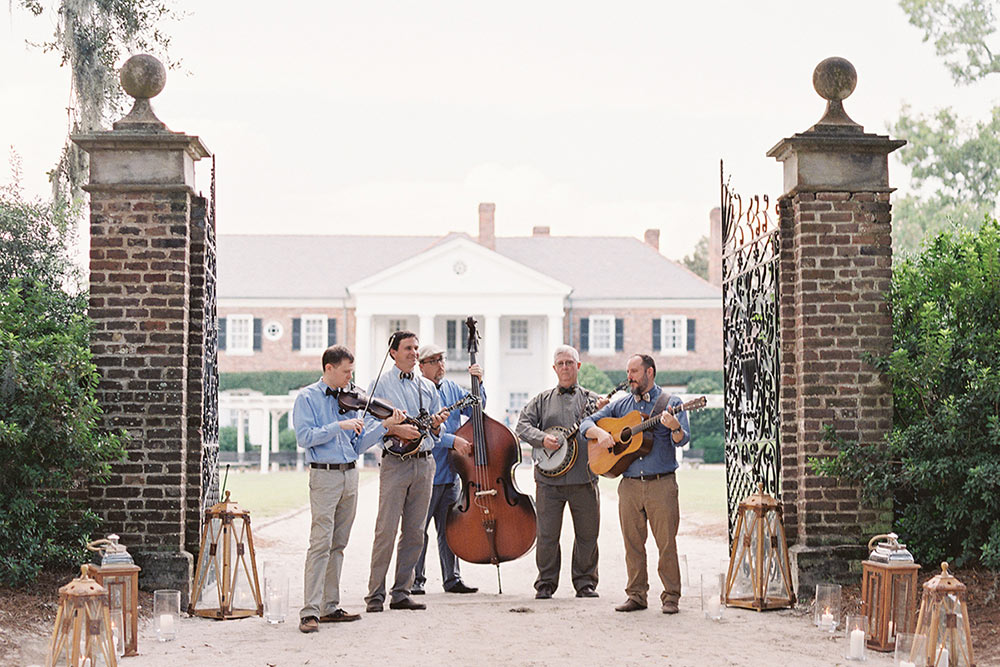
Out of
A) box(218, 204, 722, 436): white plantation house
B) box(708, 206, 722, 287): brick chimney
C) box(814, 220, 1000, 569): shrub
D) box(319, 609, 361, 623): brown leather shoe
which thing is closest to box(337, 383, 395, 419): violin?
box(319, 609, 361, 623): brown leather shoe

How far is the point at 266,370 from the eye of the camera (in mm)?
43312

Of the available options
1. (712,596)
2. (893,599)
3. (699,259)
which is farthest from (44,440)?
(699,259)

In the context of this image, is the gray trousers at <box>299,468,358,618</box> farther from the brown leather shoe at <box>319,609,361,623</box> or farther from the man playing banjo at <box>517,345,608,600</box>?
the man playing banjo at <box>517,345,608,600</box>

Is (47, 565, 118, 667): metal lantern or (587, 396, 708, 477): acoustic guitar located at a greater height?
(587, 396, 708, 477): acoustic guitar

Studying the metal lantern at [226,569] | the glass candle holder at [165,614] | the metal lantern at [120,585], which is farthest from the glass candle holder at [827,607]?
the metal lantern at [120,585]

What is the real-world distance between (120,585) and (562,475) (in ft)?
9.81

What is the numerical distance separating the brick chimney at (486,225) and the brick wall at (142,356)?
3872cm

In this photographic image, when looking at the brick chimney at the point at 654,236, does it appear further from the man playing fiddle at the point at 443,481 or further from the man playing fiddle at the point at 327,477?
the man playing fiddle at the point at 327,477

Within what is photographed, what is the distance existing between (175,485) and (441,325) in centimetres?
3598

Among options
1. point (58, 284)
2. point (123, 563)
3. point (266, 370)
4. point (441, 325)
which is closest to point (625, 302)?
point (441, 325)

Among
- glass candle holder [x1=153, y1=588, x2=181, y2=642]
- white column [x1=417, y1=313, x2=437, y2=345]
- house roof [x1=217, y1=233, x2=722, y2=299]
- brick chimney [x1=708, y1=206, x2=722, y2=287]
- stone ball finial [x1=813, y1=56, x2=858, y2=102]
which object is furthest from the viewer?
brick chimney [x1=708, y1=206, x2=722, y2=287]

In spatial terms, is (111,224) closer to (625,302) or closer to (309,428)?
(309,428)

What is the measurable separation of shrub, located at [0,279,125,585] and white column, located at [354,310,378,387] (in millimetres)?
34316

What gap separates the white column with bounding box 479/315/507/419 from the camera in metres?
42.5
